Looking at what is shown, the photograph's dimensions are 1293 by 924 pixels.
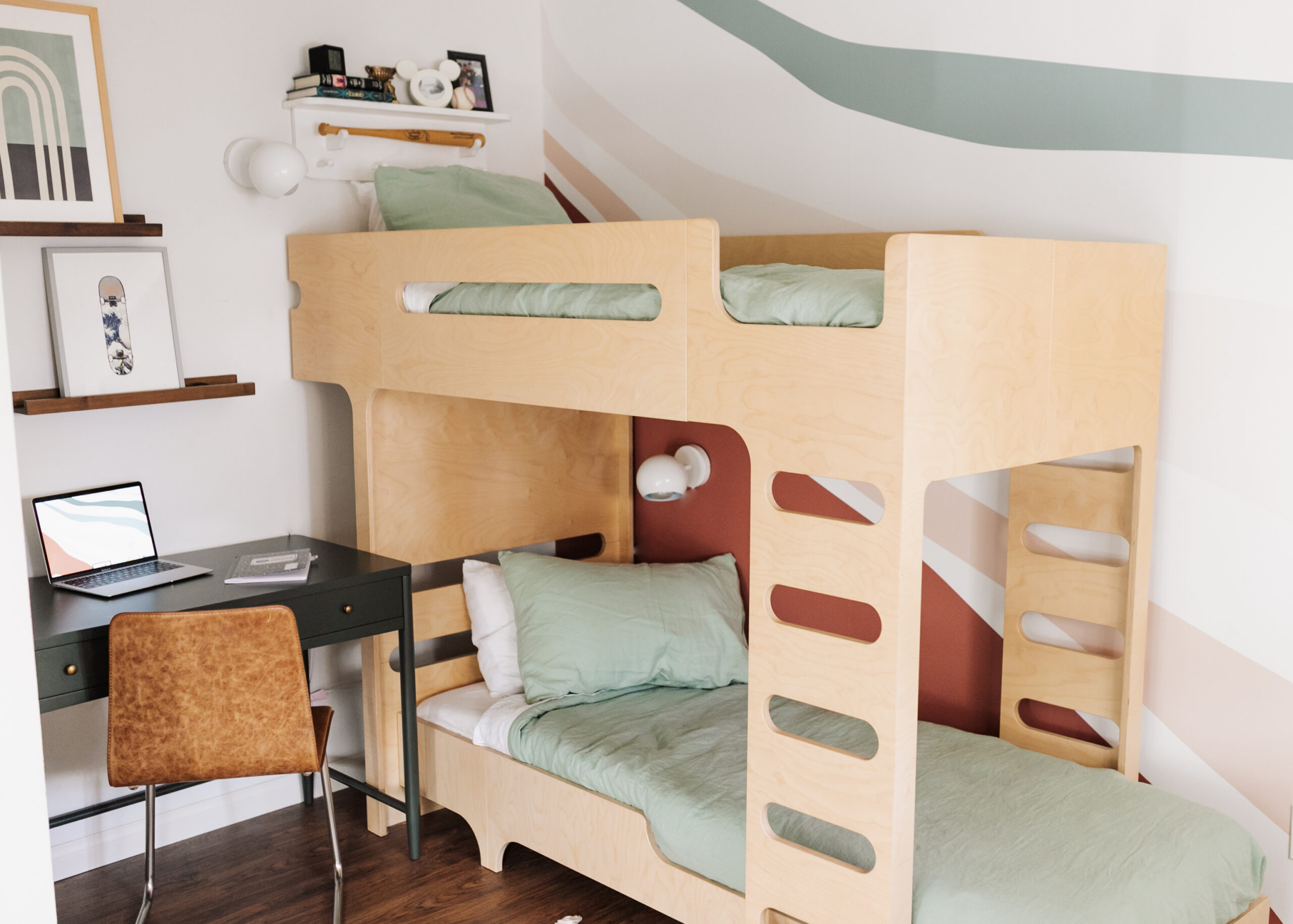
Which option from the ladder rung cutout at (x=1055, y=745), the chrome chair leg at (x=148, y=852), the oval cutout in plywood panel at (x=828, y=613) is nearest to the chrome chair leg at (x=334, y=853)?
the chrome chair leg at (x=148, y=852)

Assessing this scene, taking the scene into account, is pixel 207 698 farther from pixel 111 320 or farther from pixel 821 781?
pixel 821 781

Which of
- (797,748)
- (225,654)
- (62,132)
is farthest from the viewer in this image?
(62,132)

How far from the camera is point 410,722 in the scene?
2.72 metres

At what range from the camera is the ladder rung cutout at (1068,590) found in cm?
238

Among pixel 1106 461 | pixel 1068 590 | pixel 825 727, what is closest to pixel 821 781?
pixel 825 727

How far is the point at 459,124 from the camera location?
3.37 meters

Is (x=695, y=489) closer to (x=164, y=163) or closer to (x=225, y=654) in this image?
(x=225, y=654)

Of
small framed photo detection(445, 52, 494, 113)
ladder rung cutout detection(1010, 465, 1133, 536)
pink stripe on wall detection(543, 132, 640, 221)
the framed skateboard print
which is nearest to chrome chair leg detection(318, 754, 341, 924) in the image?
the framed skateboard print

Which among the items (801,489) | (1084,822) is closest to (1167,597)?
(1084,822)

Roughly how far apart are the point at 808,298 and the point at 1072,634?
1.18 meters

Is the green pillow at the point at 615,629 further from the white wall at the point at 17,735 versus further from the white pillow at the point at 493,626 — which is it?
the white wall at the point at 17,735

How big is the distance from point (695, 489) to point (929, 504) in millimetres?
788

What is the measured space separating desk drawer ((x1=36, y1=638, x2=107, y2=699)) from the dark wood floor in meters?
0.65

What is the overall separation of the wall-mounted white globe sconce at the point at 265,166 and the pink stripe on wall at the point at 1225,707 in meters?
2.30
